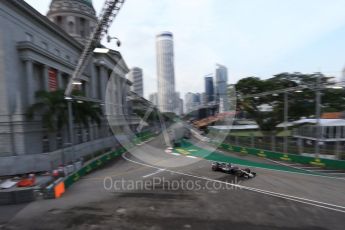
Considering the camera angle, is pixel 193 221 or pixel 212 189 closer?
pixel 193 221

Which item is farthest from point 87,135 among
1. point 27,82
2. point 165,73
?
point 165,73

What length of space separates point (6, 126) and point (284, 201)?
84.3ft

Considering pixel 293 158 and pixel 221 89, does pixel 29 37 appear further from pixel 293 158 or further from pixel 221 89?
pixel 293 158

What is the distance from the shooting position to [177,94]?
14.5 meters

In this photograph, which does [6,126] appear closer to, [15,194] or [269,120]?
[15,194]

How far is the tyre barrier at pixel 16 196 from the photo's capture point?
17797 millimetres

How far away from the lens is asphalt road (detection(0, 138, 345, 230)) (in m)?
13.5

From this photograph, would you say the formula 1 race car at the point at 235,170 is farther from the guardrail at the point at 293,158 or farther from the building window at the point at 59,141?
the building window at the point at 59,141

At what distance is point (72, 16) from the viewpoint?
202 feet

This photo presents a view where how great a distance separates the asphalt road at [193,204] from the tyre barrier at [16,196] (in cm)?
78

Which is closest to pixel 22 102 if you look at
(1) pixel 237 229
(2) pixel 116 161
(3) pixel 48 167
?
(3) pixel 48 167

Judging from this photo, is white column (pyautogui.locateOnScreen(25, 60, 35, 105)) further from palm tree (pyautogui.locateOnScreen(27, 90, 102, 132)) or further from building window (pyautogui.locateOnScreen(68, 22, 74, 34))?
building window (pyautogui.locateOnScreen(68, 22, 74, 34))

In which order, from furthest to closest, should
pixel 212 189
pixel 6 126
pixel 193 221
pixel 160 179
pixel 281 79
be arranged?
pixel 281 79, pixel 6 126, pixel 160 179, pixel 212 189, pixel 193 221

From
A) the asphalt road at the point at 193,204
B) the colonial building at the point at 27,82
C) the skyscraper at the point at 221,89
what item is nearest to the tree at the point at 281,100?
the colonial building at the point at 27,82
